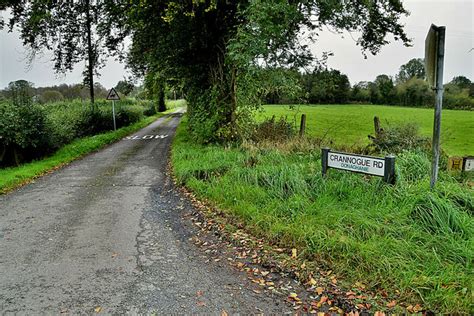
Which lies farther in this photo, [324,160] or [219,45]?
[219,45]

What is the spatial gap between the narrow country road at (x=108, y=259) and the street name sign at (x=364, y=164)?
2.62 m

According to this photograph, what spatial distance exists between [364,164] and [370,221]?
3.53ft

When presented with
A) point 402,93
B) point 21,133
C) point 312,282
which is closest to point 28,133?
point 21,133

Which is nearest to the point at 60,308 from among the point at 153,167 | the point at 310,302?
the point at 310,302

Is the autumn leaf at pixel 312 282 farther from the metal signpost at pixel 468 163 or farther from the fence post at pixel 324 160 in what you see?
the metal signpost at pixel 468 163

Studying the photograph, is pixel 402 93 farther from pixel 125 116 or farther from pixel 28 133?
pixel 28 133

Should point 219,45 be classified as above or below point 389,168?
above

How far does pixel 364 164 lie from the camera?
5.22 meters

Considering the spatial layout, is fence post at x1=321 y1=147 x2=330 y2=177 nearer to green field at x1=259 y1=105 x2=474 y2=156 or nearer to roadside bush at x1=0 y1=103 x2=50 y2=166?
green field at x1=259 y1=105 x2=474 y2=156

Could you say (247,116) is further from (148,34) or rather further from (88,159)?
(88,159)

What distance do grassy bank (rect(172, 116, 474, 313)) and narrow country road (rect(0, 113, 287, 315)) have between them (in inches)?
38.4

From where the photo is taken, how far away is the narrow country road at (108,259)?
132 inches

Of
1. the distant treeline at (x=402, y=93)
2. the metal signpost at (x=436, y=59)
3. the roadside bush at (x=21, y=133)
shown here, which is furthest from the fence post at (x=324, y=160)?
the distant treeline at (x=402, y=93)

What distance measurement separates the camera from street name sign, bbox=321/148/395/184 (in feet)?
16.5
